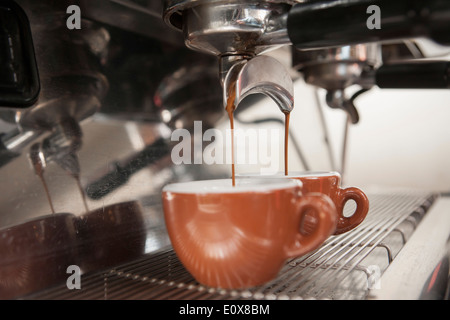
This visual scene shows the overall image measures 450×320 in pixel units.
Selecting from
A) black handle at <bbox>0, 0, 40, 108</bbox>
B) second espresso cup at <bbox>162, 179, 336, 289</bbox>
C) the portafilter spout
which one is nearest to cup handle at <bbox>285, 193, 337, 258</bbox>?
second espresso cup at <bbox>162, 179, 336, 289</bbox>

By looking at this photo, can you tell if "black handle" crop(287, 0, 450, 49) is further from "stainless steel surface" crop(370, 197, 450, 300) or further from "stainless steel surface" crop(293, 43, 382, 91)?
"stainless steel surface" crop(293, 43, 382, 91)

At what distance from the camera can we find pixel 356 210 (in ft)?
1.44

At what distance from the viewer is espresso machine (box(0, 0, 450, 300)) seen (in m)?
0.31

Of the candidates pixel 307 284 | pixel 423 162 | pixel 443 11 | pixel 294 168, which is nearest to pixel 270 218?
pixel 307 284

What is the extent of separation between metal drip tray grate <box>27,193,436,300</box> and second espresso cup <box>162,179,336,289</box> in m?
0.02

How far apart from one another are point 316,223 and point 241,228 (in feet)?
0.20

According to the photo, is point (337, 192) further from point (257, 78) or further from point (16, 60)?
point (16, 60)

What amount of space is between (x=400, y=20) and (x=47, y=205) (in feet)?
1.01

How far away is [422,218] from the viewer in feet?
1.90

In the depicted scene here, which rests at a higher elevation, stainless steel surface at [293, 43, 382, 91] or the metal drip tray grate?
stainless steel surface at [293, 43, 382, 91]

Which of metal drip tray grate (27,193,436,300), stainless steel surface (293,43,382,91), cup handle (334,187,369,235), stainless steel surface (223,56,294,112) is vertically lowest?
metal drip tray grate (27,193,436,300)

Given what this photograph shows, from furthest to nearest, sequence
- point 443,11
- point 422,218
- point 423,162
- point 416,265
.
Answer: point 423,162, point 422,218, point 416,265, point 443,11

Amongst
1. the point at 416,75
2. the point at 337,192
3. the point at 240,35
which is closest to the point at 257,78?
the point at 240,35
